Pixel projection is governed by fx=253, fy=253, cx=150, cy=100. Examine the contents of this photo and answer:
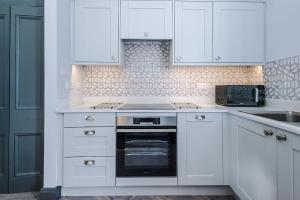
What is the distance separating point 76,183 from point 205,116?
4.63 ft

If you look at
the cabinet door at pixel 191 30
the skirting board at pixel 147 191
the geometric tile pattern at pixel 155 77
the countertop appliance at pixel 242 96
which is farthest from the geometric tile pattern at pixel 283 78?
the skirting board at pixel 147 191

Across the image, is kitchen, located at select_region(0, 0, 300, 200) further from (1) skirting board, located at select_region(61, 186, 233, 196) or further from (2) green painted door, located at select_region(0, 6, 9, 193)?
(2) green painted door, located at select_region(0, 6, 9, 193)

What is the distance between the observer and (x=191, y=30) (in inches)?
109

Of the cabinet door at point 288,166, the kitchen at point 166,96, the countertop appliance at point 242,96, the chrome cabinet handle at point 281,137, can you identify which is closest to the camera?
the cabinet door at point 288,166

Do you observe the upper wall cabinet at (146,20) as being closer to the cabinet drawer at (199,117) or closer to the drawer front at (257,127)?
the cabinet drawer at (199,117)

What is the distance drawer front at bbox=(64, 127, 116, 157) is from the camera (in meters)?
2.45

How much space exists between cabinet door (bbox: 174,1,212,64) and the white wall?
0.62 m

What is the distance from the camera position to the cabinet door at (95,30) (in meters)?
2.74

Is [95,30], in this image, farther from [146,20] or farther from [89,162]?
[89,162]

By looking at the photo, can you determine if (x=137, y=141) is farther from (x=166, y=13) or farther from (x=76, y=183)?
(x=166, y=13)

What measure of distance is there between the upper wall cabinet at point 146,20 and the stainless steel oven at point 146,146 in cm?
94

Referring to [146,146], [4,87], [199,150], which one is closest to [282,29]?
[199,150]

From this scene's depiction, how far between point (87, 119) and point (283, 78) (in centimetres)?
193

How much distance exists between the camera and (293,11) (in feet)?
7.39
